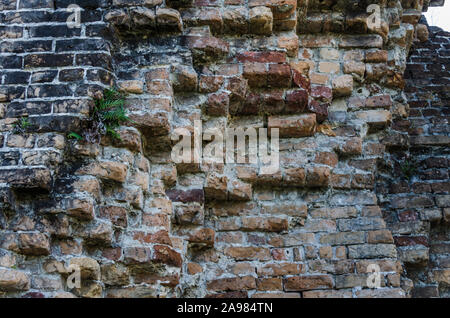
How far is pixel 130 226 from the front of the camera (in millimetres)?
2287

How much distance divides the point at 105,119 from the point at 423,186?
6.83 ft

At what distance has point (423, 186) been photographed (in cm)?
316

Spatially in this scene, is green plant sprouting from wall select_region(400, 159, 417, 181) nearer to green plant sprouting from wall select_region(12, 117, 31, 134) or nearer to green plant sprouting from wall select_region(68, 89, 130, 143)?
green plant sprouting from wall select_region(68, 89, 130, 143)

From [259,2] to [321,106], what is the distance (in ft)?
2.31

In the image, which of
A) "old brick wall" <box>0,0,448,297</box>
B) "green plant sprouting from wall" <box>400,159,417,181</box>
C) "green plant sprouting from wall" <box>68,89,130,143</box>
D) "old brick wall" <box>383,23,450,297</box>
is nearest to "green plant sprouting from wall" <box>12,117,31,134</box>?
"old brick wall" <box>0,0,448,297</box>

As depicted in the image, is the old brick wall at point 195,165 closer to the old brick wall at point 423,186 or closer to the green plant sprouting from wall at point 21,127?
the green plant sprouting from wall at point 21,127

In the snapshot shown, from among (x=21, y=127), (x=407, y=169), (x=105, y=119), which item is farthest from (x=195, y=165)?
(x=407, y=169)

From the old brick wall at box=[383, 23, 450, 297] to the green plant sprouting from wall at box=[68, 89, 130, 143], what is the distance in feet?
5.75

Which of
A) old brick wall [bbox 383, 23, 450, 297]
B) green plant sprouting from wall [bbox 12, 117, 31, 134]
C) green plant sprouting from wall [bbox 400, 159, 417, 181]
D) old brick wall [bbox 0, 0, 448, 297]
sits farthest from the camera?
green plant sprouting from wall [bbox 400, 159, 417, 181]

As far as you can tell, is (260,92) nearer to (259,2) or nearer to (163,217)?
(259,2)

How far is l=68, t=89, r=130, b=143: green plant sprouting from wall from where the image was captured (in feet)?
7.63

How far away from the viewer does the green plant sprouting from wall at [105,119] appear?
233 centimetres

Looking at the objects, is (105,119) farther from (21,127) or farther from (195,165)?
(195,165)
